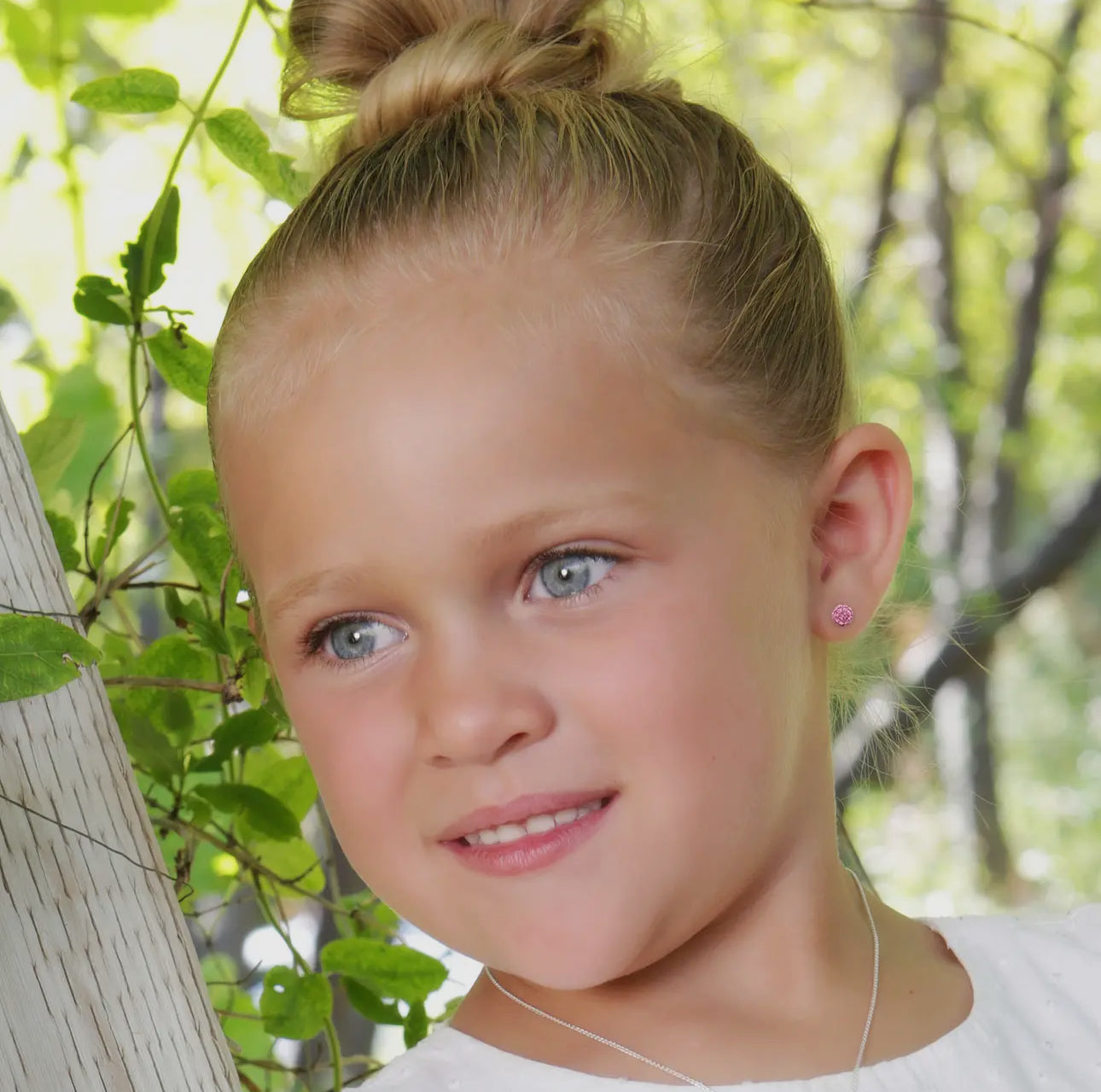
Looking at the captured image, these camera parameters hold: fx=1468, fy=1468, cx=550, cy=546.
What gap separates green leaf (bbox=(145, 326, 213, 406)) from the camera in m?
0.96

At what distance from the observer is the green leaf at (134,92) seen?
36.2 inches

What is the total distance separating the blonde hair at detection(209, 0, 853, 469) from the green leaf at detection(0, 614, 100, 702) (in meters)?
0.36

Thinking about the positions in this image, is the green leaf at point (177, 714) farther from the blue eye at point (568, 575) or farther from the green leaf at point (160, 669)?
the blue eye at point (568, 575)

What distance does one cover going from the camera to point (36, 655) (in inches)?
21.5

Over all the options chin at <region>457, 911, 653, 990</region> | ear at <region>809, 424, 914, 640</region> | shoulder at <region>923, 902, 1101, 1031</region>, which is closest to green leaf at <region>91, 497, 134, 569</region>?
chin at <region>457, 911, 653, 990</region>

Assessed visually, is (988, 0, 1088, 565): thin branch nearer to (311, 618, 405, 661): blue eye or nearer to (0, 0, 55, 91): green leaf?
(0, 0, 55, 91): green leaf

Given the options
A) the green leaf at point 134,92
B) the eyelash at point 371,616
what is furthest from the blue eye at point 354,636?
the green leaf at point 134,92

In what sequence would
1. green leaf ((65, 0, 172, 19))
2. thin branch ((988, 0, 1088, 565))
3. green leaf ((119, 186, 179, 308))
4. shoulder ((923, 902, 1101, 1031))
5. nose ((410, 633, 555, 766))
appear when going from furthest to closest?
thin branch ((988, 0, 1088, 565)) < green leaf ((65, 0, 172, 19)) < shoulder ((923, 902, 1101, 1031)) < green leaf ((119, 186, 179, 308)) < nose ((410, 633, 555, 766))

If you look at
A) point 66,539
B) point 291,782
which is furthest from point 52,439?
point 291,782

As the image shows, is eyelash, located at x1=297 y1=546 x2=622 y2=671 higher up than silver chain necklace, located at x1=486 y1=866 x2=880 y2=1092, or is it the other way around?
eyelash, located at x1=297 y1=546 x2=622 y2=671

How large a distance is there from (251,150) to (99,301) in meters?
0.14

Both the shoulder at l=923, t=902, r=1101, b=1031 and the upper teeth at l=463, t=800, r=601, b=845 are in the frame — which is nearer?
the upper teeth at l=463, t=800, r=601, b=845

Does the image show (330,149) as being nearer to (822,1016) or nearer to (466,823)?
(466,823)

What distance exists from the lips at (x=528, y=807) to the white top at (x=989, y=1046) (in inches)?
8.3
